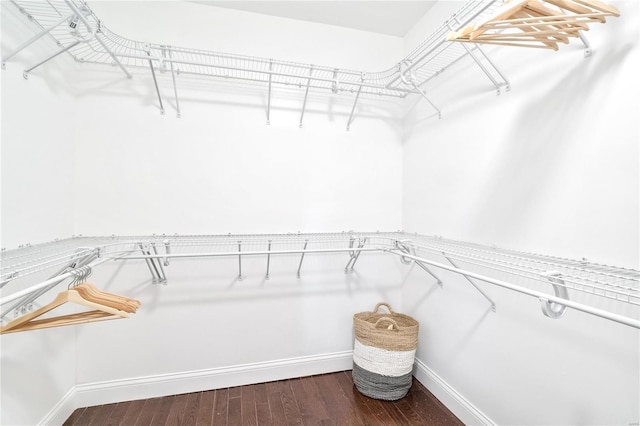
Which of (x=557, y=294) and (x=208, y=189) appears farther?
(x=208, y=189)

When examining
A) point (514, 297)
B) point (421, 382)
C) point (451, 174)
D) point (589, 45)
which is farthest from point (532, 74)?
point (421, 382)

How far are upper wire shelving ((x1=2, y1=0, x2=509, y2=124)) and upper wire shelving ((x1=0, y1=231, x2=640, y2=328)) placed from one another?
0.81 m

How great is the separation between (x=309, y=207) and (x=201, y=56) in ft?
3.90

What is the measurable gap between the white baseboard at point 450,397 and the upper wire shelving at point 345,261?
567 millimetres

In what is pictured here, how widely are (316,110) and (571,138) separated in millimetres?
1427

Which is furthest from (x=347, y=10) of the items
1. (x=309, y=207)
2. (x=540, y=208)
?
(x=540, y=208)

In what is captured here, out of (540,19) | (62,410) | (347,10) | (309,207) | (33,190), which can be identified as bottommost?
(62,410)

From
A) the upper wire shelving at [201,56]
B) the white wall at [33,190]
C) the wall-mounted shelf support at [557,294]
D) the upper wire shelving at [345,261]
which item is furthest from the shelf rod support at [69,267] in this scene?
the wall-mounted shelf support at [557,294]

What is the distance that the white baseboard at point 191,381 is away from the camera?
5.39ft

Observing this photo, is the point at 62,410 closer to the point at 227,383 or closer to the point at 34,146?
the point at 227,383

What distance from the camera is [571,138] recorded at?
1.13 meters

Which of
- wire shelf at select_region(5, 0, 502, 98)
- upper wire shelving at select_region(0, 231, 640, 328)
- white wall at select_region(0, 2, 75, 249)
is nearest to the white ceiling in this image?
wire shelf at select_region(5, 0, 502, 98)

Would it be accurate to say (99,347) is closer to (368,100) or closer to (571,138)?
(368,100)

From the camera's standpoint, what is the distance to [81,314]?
1.06m
